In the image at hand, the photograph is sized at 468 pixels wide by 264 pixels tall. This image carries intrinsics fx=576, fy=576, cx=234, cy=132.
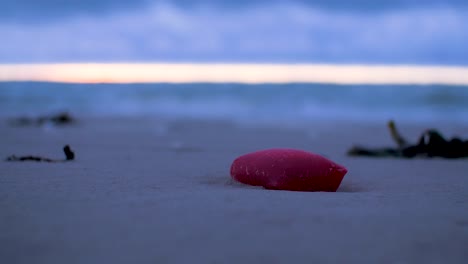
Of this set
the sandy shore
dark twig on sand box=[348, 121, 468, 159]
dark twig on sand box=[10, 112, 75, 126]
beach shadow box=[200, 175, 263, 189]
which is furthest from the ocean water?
the sandy shore

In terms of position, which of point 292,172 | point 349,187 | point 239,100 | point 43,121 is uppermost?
point 292,172

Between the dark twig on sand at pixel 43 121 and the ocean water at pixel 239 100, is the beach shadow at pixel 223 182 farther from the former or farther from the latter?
the ocean water at pixel 239 100

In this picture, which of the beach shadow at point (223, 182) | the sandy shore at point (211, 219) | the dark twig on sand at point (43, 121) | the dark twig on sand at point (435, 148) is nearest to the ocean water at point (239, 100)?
the dark twig on sand at point (43, 121)

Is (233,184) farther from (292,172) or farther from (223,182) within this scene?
(292,172)

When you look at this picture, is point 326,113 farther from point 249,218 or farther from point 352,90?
point 249,218

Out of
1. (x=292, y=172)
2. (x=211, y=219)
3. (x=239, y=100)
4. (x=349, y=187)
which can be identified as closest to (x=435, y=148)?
(x=349, y=187)

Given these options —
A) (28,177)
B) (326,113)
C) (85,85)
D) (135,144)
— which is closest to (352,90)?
(326,113)
